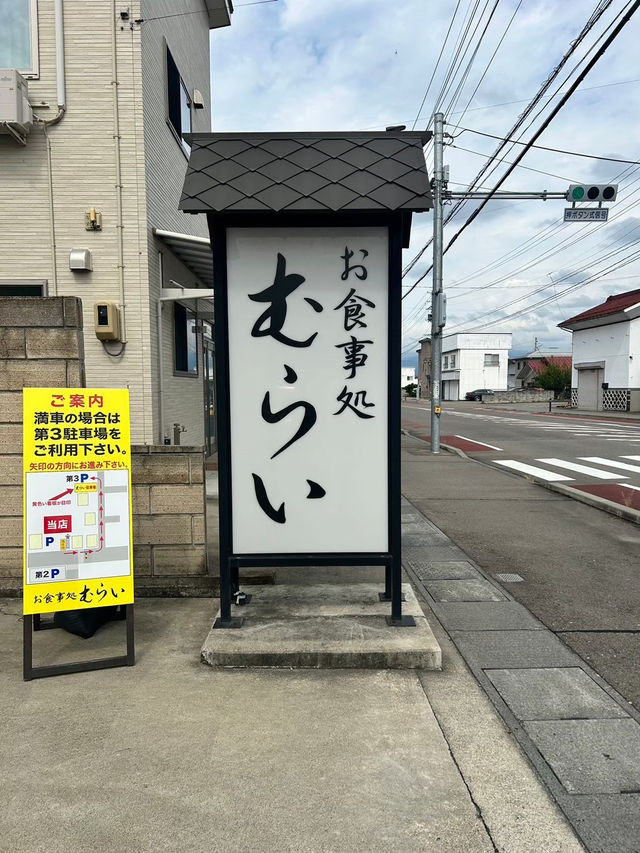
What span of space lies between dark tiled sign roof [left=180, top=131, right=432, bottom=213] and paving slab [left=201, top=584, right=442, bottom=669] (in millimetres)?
2879

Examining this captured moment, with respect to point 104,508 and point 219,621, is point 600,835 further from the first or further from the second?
point 104,508

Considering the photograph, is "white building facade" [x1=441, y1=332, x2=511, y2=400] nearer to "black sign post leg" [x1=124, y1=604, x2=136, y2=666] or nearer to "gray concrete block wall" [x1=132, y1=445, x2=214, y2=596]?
"gray concrete block wall" [x1=132, y1=445, x2=214, y2=596]

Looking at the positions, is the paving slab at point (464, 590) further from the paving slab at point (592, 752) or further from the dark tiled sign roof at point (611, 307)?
the dark tiled sign roof at point (611, 307)

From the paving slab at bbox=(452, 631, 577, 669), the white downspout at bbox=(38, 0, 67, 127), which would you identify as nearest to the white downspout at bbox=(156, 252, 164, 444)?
the white downspout at bbox=(38, 0, 67, 127)

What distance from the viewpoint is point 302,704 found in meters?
3.28

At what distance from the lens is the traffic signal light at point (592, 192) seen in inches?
471

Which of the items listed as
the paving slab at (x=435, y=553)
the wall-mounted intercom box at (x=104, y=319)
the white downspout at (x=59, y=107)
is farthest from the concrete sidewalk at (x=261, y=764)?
the white downspout at (x=59, y=107)

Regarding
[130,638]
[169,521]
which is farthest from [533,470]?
[130,638]

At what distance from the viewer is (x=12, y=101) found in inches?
291

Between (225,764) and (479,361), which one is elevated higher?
(479,361)

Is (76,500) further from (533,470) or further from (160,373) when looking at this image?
(533,470)

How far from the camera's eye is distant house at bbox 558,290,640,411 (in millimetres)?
36344

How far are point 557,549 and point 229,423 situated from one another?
4.55 m

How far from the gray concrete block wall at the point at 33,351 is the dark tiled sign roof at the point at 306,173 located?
1.55 m
